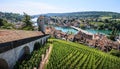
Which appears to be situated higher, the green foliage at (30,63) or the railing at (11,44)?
the railing at (11,44)

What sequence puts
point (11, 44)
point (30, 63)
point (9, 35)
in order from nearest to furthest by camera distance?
point (11, 44) → point (30, 63) → point (9, 35)

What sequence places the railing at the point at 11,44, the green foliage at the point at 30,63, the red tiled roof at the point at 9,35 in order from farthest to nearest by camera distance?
the green foliage at the point at 30,63 → the red tiled roof at the point at 9,35 → the railing at the point at 11,44

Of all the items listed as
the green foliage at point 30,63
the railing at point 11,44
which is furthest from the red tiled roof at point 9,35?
the green foliage at point 30,63

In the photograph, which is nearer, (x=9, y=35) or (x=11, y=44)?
(x=11, y=44)

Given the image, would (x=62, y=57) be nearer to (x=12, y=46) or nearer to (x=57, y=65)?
(x=57, y=65)

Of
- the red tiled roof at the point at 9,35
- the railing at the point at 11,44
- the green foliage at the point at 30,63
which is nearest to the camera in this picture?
the railing at the point at 11,44

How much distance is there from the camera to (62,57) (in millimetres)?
31141

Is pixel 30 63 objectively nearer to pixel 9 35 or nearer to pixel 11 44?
pixel 11 44

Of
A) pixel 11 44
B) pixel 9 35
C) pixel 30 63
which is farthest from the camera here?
pixel 9 35

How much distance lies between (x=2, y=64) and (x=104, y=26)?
123m

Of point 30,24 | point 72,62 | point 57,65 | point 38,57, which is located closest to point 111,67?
point 72,62

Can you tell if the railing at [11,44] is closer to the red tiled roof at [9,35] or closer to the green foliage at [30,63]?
the red tiled roof at [9,35]

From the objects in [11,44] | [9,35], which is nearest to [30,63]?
[11,44]

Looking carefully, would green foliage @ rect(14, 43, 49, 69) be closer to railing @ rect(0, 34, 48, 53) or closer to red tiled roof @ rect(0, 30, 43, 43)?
railing @ rect(0, 34, 48, 53)
